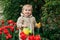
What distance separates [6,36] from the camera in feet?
14.1

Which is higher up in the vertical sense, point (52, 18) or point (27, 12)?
point (27, 12)

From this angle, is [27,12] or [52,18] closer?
[27,12]

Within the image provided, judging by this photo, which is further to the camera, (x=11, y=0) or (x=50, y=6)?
(x=11, y=0)

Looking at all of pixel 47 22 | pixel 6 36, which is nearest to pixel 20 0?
pixel 47 22

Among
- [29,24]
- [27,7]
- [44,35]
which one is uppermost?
[27,7]

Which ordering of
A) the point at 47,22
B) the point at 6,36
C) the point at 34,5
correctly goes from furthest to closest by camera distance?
the point at 34,5
the point at 47,22
the point at 6,36

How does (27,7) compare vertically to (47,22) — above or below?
above

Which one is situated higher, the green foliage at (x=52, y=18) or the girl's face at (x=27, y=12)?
the girl's face at (x=27, y=12)

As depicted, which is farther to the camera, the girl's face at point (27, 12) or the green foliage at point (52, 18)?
the green foliage at point (52, 18)

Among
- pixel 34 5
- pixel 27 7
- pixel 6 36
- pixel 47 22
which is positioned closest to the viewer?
pixel 6 36

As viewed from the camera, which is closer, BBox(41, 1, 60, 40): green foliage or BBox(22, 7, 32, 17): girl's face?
BBox(22, 7, 32, 17): girl's face

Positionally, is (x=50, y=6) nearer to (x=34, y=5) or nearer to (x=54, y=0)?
(x=54, y=0)

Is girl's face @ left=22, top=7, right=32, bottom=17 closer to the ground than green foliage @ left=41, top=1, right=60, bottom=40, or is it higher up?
higher up

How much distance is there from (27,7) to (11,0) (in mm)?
1295
